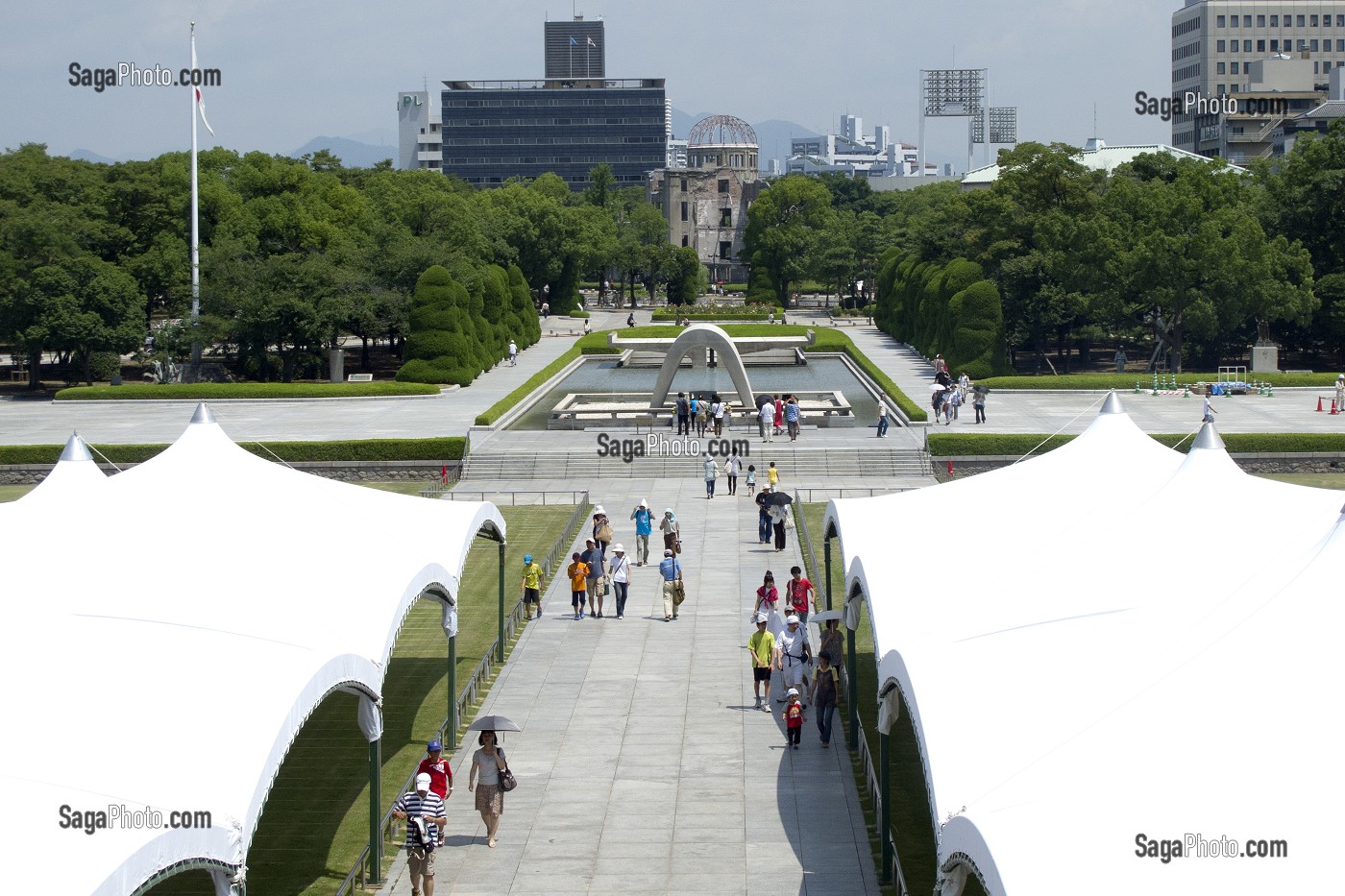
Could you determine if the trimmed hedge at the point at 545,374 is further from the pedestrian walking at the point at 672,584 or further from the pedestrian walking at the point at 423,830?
the pedestrian walking at the point at 423,830

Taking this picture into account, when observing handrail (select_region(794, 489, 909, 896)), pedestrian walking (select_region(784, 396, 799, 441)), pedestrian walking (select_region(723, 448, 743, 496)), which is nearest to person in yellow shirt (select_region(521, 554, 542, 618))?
handrail (select_region(794, 489, 909, 896))

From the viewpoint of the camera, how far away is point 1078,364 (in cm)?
7625

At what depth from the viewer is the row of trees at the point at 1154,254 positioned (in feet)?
212

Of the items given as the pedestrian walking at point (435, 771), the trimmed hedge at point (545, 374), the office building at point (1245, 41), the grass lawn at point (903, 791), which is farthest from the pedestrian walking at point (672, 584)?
the office building at point (1245, 41)

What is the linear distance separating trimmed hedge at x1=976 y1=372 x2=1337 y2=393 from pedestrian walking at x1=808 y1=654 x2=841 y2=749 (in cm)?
4077

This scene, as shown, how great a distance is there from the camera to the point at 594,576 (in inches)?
1131

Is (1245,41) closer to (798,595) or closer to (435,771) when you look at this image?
(798,595)

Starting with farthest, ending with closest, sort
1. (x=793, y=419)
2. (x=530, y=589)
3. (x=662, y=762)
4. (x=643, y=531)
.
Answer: (x=793, y=419)
(x=643, y=531)
(x=530, y=589)
(x=662, y=762)

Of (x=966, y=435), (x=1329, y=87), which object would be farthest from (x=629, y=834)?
(x=1329, y=87)

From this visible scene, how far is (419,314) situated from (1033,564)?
50316 mm

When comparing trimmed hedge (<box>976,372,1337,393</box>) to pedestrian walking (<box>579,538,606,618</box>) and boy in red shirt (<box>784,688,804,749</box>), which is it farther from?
boy in red shirt (<box>784,688,804,749</box>)

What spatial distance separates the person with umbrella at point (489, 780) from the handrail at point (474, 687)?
0.78m

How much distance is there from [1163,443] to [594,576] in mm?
23334

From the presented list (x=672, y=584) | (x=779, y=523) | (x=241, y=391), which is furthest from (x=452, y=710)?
(x=241, y=391)
